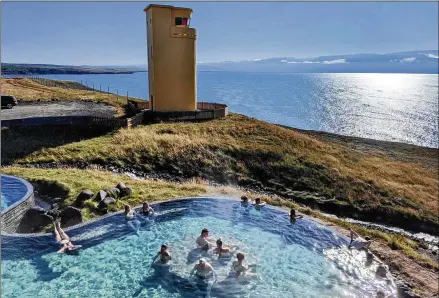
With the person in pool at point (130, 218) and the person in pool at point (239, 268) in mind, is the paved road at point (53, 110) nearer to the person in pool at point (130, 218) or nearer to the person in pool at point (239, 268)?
the person in pool at point (130, 218)

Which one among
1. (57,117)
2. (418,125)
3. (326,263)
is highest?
(57,117)

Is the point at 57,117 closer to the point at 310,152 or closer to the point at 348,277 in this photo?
the point at 310,152

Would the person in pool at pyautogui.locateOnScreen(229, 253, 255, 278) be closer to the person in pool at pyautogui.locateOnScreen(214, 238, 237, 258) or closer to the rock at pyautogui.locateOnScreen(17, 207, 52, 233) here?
the person in pool at pyautogui.locateOnScreen(214, 238, 237, 258)

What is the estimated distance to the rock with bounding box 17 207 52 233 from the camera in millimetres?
14656

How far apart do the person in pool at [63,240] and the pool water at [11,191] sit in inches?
138

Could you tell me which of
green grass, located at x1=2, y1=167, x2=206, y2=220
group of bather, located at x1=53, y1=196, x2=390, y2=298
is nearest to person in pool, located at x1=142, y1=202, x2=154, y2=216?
group of bather, located at x1=53, y1=196, x2=390, y2=298

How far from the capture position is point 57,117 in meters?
29.5

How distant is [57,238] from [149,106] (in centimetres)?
2660

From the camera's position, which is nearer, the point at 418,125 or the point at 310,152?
the point at 310,152

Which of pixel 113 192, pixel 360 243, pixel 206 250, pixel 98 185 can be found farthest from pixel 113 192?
pixel 360 243

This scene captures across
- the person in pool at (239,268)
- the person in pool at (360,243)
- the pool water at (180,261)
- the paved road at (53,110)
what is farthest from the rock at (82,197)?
the paved road at (53,110)

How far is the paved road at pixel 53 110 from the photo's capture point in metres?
31.7

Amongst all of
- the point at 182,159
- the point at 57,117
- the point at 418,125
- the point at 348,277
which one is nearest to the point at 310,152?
the point at 182,159

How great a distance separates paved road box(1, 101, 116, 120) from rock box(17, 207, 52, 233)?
18.2 m
